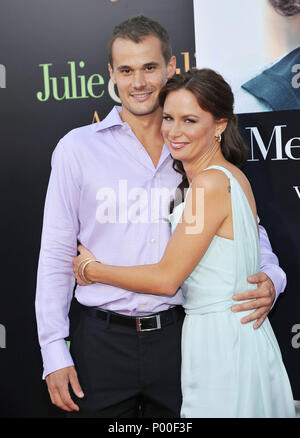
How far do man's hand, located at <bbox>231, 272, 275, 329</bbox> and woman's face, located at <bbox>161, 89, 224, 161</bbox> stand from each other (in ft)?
1.80

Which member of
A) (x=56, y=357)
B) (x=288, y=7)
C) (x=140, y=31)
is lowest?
(x=56, y=357)

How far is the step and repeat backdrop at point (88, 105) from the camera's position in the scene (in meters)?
2.73

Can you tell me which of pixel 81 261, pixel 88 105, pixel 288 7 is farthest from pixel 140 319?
pixel 288 7

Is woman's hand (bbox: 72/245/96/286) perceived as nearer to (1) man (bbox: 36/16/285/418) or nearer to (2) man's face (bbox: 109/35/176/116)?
(1) man (bbox: 36/16/285/418)

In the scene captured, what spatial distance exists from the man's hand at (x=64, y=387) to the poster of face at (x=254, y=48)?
1538mm

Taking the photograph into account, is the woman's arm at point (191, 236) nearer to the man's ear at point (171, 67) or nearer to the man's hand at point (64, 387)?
the man's hand at point (64, 387)

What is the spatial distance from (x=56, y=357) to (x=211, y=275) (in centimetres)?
72

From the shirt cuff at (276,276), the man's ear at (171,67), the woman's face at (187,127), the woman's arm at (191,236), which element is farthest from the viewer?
the man's ear at (171,67)

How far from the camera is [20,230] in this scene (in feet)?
9.89

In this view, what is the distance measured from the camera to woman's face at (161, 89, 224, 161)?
6.90 ft

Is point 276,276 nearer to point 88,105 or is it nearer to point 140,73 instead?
point 140,73

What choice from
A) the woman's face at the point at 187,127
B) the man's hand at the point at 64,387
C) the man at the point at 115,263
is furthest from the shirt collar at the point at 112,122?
the man's hand at the point at 64,387

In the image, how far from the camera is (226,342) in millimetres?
2004

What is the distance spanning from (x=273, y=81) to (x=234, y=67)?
21 cm
